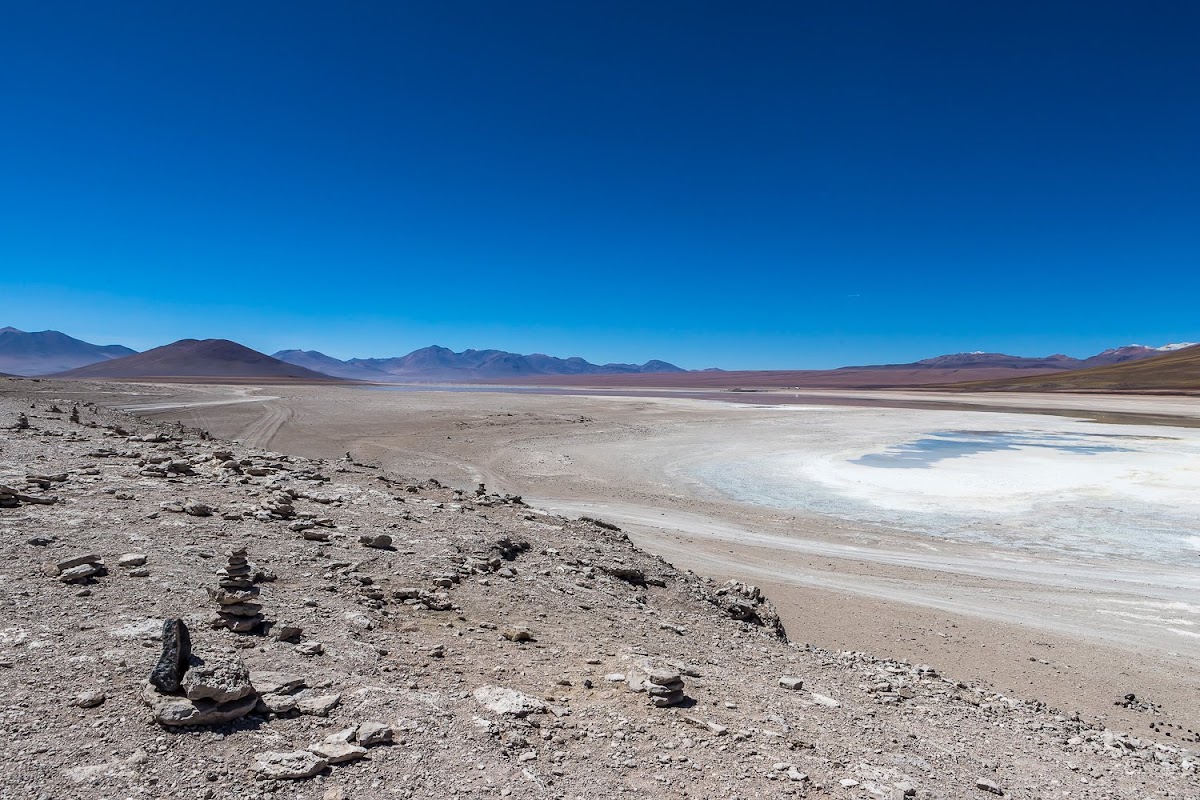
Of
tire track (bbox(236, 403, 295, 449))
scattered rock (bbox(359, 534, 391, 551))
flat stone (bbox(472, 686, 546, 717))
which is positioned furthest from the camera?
tire track (bbox(236, 403, 295, 449))

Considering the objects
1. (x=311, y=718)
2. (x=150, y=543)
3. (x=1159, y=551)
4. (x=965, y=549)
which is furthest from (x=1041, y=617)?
(x=150, y=543)

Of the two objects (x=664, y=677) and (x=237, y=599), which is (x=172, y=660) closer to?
(x=237, y=599)

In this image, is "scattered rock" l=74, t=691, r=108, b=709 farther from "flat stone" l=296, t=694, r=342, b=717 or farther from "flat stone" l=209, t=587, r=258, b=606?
"flat stone" l=209, t=587, r=258, b=606

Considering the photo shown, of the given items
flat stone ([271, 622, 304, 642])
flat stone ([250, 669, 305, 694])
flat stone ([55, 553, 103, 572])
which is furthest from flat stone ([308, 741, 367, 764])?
flat stone ([55, 553, 103, 572])

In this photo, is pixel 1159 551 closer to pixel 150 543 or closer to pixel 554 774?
pixel 554 774

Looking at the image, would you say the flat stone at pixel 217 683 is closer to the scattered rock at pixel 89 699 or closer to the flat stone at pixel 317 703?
the flat stone at pixel 317 703

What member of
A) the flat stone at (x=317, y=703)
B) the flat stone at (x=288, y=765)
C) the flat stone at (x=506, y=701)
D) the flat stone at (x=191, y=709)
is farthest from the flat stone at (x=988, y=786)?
the flat stone at (x=191, y=709)
